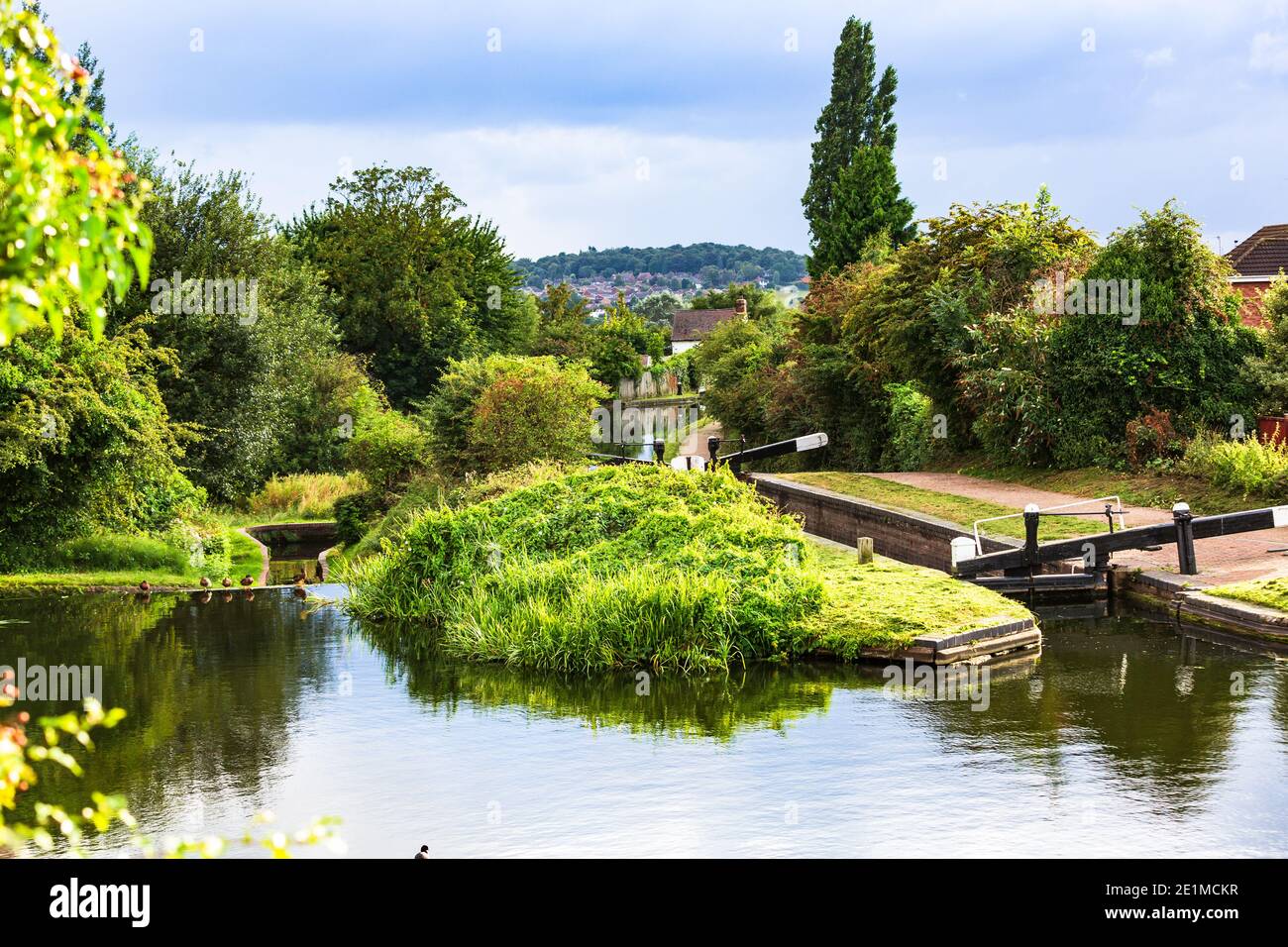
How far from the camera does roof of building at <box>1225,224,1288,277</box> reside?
41.9m

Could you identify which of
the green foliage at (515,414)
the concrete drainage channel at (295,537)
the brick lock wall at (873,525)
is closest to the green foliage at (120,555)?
the green foliage at (515,414)

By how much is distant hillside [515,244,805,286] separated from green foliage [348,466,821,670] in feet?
493

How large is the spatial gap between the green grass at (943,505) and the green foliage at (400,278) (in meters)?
24.7

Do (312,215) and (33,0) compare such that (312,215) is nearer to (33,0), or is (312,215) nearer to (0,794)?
(33,0)

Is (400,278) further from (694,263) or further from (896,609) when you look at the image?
(694,263)

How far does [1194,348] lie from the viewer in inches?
938

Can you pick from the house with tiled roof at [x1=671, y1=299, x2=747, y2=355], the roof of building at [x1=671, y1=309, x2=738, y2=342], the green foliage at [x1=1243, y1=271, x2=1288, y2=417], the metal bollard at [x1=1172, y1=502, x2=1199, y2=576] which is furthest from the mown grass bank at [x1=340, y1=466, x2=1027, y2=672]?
the roof of building at [x1=671, y1=309, x2=738, y2=342]

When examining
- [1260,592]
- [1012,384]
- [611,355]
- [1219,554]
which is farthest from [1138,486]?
[611,355]

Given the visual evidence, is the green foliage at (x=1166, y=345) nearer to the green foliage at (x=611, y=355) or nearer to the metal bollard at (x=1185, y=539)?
the metal bollard at (x=1185, y=539)

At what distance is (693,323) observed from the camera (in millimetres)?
109750

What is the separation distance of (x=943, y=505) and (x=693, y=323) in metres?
87.7

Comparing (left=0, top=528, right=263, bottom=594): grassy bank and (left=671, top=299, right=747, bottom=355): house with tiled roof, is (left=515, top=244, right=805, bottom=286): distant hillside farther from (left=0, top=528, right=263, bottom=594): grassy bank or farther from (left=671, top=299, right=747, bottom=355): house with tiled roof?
(left=0, top=528, right=263, bottom=594): grassy bank

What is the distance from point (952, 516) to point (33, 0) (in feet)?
112
